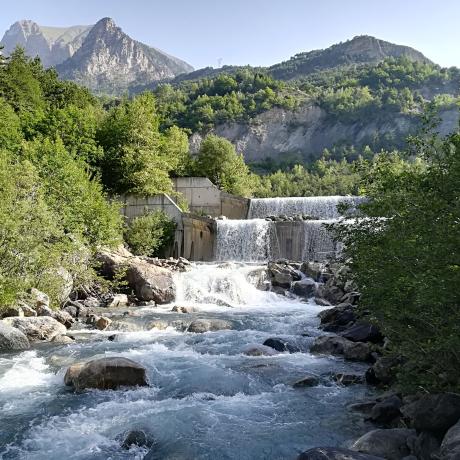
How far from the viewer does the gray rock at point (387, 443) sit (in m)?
6.98

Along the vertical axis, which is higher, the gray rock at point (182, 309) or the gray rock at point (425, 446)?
the gray rock at point (425, 446)

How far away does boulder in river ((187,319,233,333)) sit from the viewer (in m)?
16.4

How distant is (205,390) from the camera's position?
1062 cm

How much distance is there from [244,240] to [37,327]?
1827cm

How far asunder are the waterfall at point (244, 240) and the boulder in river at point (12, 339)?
1888 centimetres

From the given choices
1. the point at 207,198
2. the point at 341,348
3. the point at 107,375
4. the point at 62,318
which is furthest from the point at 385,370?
the point at 207,198

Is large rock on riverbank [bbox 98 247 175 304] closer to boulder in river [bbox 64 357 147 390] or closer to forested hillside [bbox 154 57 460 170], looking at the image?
boulder in river [bbox 64 357 147 390]

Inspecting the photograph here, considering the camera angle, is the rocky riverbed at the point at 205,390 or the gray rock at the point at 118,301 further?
the gray rock at the point at 118,301

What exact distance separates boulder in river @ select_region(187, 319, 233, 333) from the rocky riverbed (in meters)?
0.06

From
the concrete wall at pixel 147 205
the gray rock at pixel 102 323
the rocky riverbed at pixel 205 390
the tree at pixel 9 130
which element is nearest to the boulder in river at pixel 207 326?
the rocky riverbed at pixel 205 390

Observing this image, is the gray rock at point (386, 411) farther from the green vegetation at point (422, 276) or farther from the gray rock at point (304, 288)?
the gray rock at point (304, 288)

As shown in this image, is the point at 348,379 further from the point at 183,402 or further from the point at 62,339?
the point at 62,339

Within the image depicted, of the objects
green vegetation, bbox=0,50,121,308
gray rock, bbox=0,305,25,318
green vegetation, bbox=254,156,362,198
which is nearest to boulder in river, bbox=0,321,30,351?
gray rock, bbox=0,305,25,318

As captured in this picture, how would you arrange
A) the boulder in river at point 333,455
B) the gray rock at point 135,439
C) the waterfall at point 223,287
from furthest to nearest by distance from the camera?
the waterfall at point 223,287, the gray rock at point 135,439, the boulder in river at point 333,455
